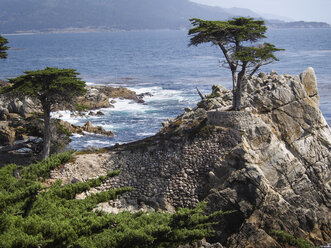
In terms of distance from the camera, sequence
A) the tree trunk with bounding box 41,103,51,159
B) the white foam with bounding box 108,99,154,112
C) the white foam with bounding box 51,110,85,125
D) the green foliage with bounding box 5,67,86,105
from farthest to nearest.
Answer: the white foam with bounding box 108,99,154,112 → the white foam with bounding box 51,110,85,125 → the tree trunk with bounding box 41,103,51,159 → the green foliage with bounding box 5,67,86,105

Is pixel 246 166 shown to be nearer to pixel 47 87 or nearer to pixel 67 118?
pixel 47 87

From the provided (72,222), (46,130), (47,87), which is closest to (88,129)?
(46,130)

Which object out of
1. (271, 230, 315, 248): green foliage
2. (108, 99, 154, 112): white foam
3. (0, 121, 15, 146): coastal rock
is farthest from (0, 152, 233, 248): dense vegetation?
(108, 99, 154, 112): white foam

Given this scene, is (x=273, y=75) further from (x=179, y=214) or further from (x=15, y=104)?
(x=15, y=104)

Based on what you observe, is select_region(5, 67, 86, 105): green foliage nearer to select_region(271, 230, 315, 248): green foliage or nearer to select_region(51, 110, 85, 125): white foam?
select_region(271, 230, 315, 248): green foliage

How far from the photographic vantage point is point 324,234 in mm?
18250

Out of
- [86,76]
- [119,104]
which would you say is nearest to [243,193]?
[119,104]

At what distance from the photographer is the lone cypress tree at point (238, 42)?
23.5m

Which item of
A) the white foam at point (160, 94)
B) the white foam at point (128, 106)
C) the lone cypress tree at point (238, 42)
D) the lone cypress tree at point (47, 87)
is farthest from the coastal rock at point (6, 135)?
the white foam at point (160, 94)

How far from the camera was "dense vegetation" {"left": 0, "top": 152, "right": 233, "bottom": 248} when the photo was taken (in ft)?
35.9

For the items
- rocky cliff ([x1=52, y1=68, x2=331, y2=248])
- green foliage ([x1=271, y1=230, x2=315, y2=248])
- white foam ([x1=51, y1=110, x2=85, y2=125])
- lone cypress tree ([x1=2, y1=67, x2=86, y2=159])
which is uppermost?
lone cypress tree ([x1=2, y1=67, x2=86, y2=159])

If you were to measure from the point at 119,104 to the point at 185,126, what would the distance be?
31.6m

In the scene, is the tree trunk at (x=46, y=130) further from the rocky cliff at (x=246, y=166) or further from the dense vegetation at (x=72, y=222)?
the dense vegetation at (x=72, y=222)

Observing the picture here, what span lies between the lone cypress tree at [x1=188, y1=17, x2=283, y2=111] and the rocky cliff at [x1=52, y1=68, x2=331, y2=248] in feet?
5.33
